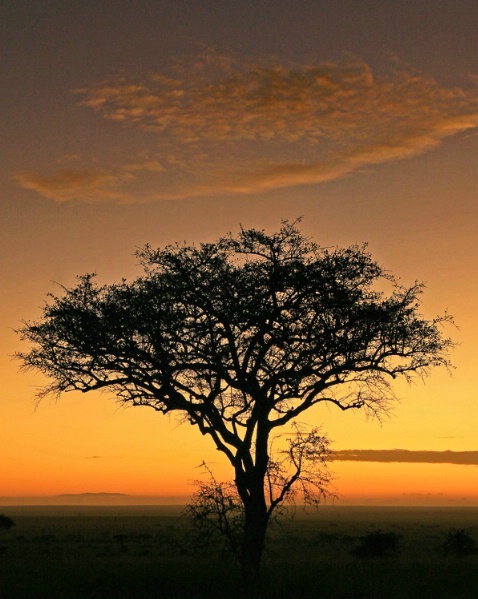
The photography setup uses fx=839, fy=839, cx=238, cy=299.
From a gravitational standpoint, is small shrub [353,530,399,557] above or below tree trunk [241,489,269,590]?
below

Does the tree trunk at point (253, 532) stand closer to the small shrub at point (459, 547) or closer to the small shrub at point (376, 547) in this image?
the small shrub at point (376, 547)

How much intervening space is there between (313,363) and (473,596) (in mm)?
8177

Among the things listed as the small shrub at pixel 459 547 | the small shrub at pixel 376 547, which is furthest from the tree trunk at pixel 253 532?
the small shrub at pixel 459 547

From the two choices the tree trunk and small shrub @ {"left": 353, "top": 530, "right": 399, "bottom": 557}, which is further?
small shrub @ {"left": 353, "top": 530, "right": 399, "bottom": 557}

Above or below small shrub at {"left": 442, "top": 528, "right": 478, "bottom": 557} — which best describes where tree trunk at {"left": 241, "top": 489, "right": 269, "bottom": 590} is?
above

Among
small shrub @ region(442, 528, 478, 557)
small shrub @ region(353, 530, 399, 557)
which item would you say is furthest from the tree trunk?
Result: small shrub @ region(442, 528, 478, 557)

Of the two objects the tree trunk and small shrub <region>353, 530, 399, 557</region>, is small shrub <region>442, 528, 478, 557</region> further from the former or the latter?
the tree trunk

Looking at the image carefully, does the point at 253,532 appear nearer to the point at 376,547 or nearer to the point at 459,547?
the point at 376,547

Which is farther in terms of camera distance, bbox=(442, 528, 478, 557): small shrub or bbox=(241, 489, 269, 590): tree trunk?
bbox=(442, 528, 478, 557): small shrub

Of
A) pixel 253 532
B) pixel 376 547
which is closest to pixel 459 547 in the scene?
pixel 376 547

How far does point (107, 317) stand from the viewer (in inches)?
1046

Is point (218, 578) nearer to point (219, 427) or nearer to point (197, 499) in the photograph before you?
point (197, 499)

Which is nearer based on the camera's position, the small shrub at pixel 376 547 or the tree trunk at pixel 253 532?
the tree trunk at pixel 253 532

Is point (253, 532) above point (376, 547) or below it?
above
